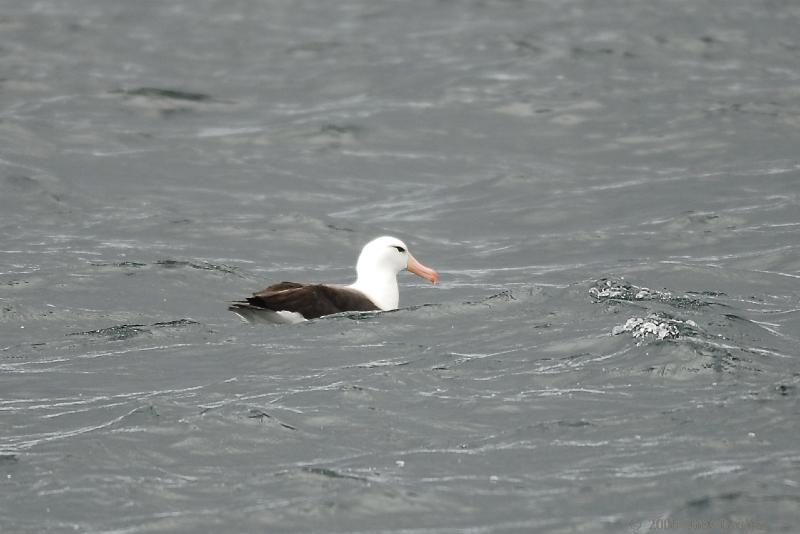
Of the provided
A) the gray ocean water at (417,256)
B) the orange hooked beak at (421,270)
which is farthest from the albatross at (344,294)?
the gray ocean water at (417,256)

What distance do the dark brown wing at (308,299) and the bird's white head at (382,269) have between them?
1.43 feet

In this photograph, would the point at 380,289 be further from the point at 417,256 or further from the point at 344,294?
the point at 417,256

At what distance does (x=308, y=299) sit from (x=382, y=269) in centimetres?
138

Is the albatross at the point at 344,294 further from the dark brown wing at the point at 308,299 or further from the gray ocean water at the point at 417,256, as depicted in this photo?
the gray ocean water at the point at 417,256

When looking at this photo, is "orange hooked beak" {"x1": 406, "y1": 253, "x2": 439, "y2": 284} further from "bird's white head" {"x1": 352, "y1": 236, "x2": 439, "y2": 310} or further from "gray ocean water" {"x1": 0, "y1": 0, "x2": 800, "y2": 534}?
"gray ocean water" {"x1": 0, "y1": 0, "x2": 800, "y2": 534}

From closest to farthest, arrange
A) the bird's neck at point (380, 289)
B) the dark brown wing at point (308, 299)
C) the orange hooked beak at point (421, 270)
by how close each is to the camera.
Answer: the dark brown wing at point (308, 299) < the bird's neck at point (380, 289) < the orange hooked beak at point (421, 270)

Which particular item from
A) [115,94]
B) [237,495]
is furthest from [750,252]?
[115,94]

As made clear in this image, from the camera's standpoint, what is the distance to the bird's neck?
A: 46.0 feet

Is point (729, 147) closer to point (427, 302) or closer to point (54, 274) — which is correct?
point (427, 302)

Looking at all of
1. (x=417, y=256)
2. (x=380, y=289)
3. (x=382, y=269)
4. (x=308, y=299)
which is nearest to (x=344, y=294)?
(x=308, y=299)

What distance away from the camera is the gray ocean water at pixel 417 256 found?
9.09 meters

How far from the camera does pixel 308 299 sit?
13133mm

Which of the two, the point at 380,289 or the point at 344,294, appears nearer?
the point at 344,294

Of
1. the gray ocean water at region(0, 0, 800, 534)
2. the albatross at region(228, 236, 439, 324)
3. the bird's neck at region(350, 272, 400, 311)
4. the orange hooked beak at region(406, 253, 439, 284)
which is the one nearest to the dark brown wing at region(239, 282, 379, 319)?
the albatross at region(228, 236, 439, 324)
